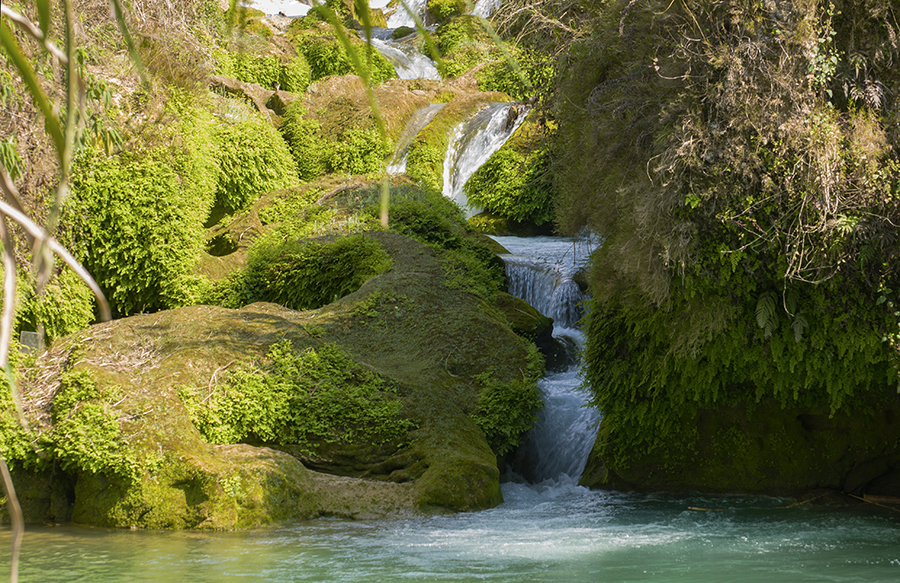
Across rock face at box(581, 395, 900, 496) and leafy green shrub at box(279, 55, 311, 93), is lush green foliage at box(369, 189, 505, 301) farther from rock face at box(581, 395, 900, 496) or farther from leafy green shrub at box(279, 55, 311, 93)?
leafy green shrub at box(279, 55, 311, 93)

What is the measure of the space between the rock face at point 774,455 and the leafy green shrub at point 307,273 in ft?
16.6

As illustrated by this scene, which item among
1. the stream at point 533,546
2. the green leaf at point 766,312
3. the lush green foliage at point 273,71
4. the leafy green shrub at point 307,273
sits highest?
the lush green foliage at point 273,71

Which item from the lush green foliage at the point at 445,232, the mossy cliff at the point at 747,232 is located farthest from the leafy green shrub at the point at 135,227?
the mossy cliff at the point at 747,232

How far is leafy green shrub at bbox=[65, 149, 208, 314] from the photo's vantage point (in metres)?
10.6

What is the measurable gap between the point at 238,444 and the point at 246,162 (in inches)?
334

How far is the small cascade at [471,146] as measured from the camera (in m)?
19.5

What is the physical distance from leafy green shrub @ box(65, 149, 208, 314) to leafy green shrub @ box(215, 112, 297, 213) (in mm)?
2533

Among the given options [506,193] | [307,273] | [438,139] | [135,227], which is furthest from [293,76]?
[135,227]

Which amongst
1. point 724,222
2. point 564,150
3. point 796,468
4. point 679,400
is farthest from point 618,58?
point 796,468

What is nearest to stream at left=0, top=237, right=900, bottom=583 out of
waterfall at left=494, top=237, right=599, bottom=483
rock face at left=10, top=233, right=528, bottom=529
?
rock face at left=10, top=233, right=528, bottom=529

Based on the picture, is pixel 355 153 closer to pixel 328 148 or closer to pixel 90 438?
pixel 328 148

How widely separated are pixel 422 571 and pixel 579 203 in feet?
15.7

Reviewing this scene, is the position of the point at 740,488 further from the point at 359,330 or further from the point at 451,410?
the point at 359,330

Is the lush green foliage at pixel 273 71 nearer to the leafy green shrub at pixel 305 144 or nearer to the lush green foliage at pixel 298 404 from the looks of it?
the leafy green shrub at pixel 305 144
